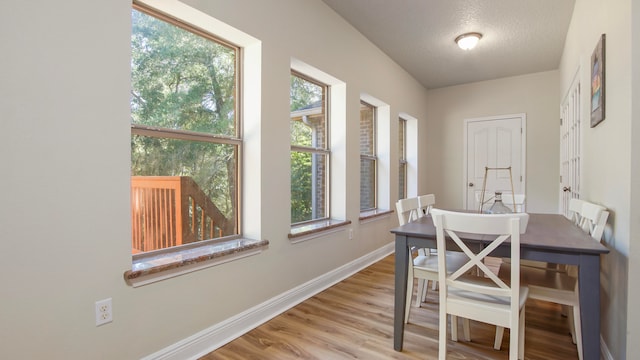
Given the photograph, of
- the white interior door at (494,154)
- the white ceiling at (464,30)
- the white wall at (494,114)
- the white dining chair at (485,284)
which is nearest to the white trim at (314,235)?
the white dining chair at (485,284)

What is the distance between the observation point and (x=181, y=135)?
1.92 metres

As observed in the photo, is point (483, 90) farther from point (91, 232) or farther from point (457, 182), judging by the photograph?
point (91, 232)

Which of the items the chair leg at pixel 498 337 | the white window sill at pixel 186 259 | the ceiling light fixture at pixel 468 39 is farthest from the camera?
the ceiling light fixture at pixel 468 39

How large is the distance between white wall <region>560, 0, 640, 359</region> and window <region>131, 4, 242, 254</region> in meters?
2.20

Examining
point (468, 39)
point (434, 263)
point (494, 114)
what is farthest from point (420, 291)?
point (494, 114)

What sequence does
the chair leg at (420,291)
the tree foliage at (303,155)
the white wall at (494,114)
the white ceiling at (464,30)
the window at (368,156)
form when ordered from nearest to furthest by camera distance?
the chair leg at (420,291)
the tree foliage at (303,155)
the white ceiling at (464,30)
the window at (368,156)
the white wall at (494,114)

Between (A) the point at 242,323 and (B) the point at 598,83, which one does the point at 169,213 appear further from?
(B) the point at 598,83

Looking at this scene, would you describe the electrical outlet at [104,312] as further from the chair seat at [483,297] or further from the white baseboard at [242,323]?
the chair seat at [483,297]

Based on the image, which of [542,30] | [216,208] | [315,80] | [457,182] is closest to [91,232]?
[216,208]

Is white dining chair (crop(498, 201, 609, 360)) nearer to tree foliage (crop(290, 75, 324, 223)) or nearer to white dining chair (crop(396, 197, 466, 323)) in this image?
white dining chair (crop(396, 197, 466, 323))

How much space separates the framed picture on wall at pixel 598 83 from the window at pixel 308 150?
2.11 m

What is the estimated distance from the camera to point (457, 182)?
561 centimetres

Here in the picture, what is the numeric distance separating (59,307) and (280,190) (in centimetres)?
145

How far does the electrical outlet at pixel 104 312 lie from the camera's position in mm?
1440
